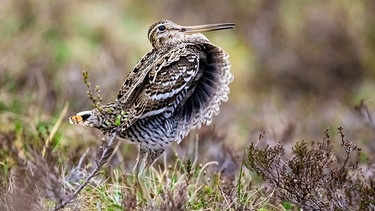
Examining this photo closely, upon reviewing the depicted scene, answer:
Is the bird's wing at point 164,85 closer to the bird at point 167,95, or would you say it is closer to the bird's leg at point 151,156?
the bird at point 167,95

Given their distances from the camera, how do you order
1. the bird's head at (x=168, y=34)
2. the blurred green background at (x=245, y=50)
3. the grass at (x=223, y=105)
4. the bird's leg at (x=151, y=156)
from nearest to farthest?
the grass at (x=223, y=105), the bird's leg at (x=151, y=156), the bird's head at (x=168, y=34), the blurred green background at (x=245, y=50)

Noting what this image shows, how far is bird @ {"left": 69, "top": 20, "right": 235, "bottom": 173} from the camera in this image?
5832mm

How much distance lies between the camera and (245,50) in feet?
48.5

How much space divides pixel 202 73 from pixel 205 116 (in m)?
0.31

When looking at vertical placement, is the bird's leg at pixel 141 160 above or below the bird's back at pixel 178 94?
below

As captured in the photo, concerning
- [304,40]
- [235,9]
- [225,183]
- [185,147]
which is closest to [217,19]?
[235,9]

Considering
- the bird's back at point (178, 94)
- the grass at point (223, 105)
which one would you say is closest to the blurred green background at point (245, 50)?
the grass at point (223, 105)

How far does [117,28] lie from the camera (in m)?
14.4

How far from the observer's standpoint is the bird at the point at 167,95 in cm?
583

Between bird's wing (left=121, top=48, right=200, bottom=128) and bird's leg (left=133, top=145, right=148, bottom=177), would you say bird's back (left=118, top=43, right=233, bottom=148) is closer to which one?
bird's wing (left=121, top=48, right=200, bottom=128)

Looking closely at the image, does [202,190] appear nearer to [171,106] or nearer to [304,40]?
[171,106]

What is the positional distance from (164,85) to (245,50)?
901 centimetres

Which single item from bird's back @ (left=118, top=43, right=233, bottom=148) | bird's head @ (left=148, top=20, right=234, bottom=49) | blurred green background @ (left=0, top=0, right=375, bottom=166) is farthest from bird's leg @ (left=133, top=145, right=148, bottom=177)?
blurred green background @ (left=0, top=0, right=375, bottom=166)

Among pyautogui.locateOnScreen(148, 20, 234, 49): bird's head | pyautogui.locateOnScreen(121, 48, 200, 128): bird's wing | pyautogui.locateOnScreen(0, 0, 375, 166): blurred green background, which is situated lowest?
pyautogui.locateOnScreen(121, 48, 200, 128): bird's wing
